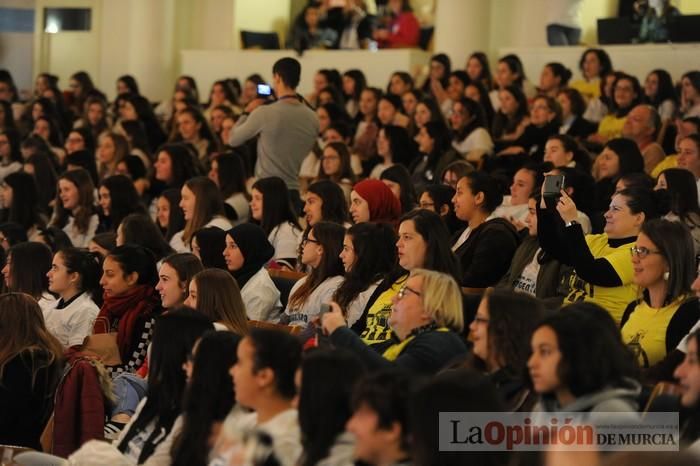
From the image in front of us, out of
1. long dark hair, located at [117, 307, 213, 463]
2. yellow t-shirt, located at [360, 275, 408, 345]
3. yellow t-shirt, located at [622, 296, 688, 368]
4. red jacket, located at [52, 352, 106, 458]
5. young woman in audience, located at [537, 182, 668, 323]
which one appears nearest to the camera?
long dark hair, located at [117, 307, 213, 463]

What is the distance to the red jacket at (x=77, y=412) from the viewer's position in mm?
5938

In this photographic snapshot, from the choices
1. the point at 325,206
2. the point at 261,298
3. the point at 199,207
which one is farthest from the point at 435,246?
the point at 199,207

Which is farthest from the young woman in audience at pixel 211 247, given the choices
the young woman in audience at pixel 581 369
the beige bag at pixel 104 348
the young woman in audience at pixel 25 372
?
the young woman in audience at pixel 581 369

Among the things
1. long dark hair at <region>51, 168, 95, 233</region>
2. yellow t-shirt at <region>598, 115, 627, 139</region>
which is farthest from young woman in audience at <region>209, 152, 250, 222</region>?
yellow t-shirt at <region>598, 115, 627, 139</region>

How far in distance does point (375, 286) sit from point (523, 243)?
3.12ft

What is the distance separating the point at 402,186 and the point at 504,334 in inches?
171

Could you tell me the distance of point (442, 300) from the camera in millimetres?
5387

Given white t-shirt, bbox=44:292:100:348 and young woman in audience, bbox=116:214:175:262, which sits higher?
young woman in audience, bbox=116:214:175:262

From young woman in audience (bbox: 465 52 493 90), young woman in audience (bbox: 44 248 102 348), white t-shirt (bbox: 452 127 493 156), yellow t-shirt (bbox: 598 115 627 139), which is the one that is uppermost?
young woman in audience (bbox: 465 52 493 90)

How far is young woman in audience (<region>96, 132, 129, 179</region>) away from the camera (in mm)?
11648

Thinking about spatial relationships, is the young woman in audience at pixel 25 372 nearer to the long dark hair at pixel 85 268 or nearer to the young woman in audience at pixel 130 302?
the young woman in audience at pixel 130 302

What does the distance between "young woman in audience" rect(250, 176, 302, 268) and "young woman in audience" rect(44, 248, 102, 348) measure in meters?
1.34

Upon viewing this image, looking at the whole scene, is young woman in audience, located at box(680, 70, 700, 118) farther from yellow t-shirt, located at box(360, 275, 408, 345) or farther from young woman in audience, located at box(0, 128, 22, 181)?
young woman in audience, located at box(0, 128, 22, 181)

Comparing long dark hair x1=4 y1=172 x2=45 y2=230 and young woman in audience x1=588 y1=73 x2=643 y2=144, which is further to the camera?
young woman in audience x1=588 y1=73 x2=643 y2=144
